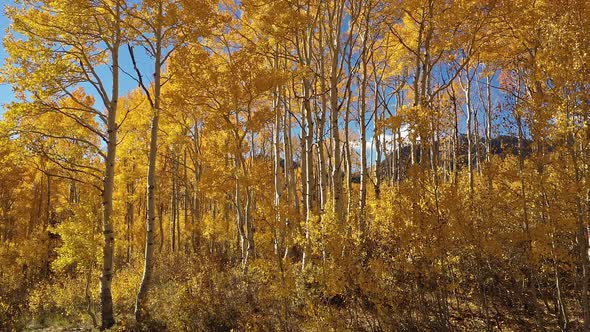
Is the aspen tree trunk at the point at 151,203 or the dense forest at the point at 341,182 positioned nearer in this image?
the dense forest at the point at 341,182

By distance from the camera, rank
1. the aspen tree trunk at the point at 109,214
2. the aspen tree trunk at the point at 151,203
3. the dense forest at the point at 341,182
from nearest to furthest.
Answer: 1. the dense forest at the point at 341,182
2. the aspen tree trunk at the point at 151,203
3. the aspen tree trunk at the point at 109,214

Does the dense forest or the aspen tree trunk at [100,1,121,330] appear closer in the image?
the dense forest

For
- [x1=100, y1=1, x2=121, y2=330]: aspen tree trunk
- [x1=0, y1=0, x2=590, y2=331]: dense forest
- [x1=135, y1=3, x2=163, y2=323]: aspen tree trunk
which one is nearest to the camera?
[x1=0, y1=0, x2=590, y2=331]: dense forest

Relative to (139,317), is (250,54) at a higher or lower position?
higher

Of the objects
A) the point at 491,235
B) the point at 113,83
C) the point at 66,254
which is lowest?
the point at 66,254

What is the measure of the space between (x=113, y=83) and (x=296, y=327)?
20.3ft

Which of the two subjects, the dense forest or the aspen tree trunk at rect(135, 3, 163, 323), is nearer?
the dense forest

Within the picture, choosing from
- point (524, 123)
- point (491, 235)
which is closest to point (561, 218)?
point (491, 235)

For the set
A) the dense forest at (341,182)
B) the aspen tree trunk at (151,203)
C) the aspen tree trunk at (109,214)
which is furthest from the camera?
the aspen tree trunk at (109,214)

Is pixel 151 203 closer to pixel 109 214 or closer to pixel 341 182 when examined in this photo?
pixel 109 214

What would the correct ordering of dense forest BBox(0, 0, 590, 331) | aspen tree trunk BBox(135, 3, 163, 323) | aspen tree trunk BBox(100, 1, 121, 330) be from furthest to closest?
1. aspen tree trunk BBox(100, 1, 121, 330)
2. aspen tree trunk BBox(135, 3, 163, 323)
3. dense forest BBox(0, 0, 590, 331)

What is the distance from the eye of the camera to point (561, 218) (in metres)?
4.23

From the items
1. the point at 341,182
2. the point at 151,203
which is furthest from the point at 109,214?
the point at 341,182

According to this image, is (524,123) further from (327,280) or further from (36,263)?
(36,263)
